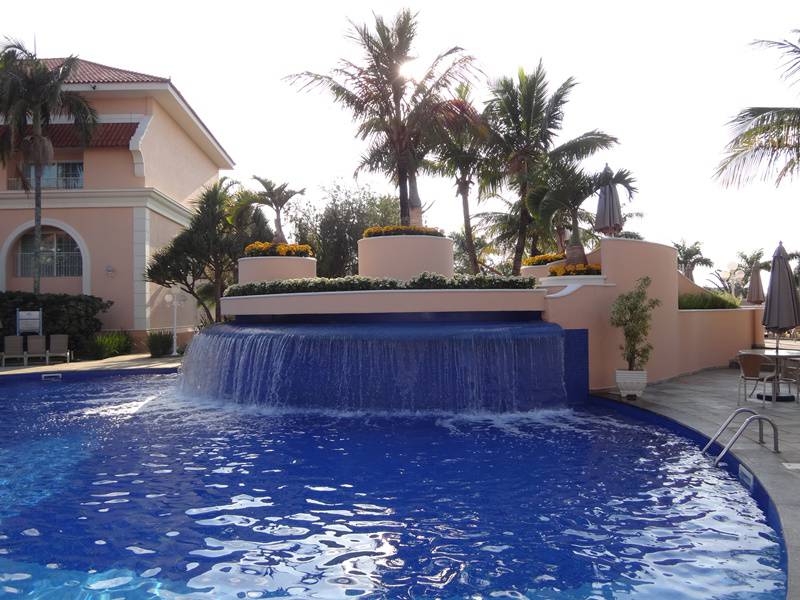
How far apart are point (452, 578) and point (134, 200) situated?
64.2 feet

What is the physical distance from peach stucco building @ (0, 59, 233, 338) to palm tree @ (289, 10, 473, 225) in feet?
28.0

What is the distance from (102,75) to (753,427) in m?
23.0

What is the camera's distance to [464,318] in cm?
1105

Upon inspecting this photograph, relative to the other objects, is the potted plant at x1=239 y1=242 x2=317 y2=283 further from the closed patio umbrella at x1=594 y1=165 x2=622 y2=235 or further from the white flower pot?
the white flower pot

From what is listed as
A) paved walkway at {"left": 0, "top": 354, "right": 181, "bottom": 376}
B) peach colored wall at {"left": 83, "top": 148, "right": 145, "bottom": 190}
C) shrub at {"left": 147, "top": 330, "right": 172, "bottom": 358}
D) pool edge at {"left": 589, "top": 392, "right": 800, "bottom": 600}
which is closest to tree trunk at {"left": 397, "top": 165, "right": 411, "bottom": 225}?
paved walkway at {"left": 0, "top": 354, "right": 181, "bottom": 376}

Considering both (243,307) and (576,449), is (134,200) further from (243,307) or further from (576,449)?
(576,449)

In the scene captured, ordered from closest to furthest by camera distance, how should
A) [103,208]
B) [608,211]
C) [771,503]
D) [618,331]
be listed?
[771,503], [618,331], [608,211], [103,208]

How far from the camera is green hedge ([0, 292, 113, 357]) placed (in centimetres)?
1809

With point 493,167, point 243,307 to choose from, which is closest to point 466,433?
point 243,307

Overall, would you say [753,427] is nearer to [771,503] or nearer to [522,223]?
[771,503]

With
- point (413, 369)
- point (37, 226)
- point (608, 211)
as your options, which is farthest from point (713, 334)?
point (37, 226)

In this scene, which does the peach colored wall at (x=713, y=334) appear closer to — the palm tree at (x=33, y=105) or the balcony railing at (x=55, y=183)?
the palm tree at (x=33, y=105)

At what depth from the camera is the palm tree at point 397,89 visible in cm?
1462

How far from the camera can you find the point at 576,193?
12.7 meters
